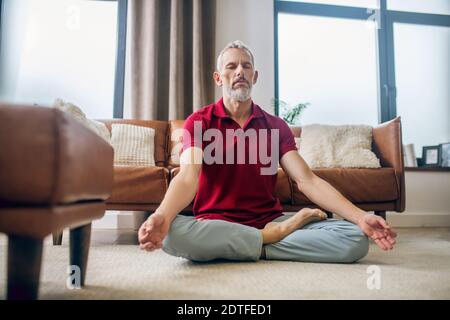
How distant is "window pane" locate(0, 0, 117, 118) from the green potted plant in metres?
1.29

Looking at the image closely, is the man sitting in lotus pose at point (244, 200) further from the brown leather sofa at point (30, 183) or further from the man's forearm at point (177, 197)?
the brown leather sofa at point (30, 183)

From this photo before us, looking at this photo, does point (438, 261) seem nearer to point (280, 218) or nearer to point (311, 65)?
point (280, 218)

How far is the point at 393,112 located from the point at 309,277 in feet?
8.03

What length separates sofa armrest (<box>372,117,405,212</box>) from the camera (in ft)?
6.41

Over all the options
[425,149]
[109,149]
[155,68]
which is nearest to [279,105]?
[155,68]

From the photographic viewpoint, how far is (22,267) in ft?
1.76

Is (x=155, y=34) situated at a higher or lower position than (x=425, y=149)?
higher

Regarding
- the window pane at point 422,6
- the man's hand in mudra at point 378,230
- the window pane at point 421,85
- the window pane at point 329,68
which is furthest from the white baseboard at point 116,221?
the window pane at point 422,6

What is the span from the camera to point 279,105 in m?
2.77

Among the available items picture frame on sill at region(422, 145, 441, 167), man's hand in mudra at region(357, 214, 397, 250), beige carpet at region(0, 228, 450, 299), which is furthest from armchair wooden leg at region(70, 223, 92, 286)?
picture frame on sill at region(422, 145, 441, 167)

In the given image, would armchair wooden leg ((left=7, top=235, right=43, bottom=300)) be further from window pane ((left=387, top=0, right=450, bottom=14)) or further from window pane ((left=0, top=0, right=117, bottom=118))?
window pane ((left=387, top=0, right=450, bottom=14))

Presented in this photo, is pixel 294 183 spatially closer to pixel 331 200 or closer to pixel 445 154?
pixel 331 200

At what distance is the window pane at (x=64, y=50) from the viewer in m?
2.67
